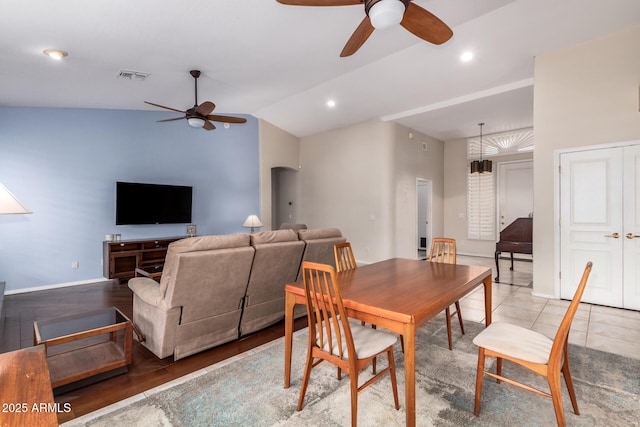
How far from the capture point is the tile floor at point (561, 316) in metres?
2.96

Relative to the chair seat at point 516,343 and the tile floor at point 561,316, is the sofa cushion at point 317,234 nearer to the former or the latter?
the tile floor at point 561,316

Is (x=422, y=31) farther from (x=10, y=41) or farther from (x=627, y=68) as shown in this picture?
(x=10, y=41)

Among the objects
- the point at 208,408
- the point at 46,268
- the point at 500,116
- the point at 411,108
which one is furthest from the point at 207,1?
the point at 500,116

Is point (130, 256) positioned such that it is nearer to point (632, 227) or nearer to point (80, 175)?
point (80, 175)

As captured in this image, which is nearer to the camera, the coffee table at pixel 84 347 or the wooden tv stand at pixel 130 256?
the coffee table at pixel 84 347

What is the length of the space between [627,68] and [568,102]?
62cm

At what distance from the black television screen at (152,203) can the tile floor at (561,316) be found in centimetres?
533

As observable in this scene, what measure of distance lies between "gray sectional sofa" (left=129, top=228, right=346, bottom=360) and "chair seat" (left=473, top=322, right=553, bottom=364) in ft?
5.97

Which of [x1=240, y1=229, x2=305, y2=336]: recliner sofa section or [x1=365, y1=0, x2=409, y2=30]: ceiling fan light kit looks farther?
[x1=240, y1=229, x2=305, y2=336]: recliner sofa section

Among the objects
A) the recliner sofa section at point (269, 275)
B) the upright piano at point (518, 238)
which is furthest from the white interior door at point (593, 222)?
the recliner sofa section at point (269, 275)

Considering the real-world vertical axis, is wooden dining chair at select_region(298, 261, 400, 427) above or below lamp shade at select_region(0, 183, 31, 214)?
below

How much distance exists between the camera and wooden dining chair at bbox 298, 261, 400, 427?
1.67 meters

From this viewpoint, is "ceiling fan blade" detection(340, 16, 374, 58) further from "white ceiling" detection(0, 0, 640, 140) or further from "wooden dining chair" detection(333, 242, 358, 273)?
"wooden dining chair" detection(333, 242, 358, 273)

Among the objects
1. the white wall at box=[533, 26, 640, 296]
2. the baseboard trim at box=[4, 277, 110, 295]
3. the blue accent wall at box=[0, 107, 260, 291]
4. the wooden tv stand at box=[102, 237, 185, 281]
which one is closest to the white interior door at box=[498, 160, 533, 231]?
the white wall at box=[533, 26, 640, 296]
